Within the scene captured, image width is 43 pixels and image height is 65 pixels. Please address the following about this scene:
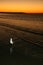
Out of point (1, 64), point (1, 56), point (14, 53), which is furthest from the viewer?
point (14, 53)

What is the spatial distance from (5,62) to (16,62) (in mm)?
469

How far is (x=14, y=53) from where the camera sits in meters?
8.40

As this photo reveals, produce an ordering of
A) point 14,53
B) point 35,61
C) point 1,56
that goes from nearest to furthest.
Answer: point 35,61, point 1,56, point 14,53

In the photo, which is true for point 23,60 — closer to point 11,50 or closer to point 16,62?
point 16,62

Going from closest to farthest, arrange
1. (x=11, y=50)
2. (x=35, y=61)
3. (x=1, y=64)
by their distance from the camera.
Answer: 1. (x=1, y=64)
2. (x=35, y=61)
3. (x=11, y=50)

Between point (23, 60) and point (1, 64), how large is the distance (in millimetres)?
1087

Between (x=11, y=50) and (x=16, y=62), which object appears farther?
(x=11, y=50)

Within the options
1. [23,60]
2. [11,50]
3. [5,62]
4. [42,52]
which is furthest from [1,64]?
[42,52]

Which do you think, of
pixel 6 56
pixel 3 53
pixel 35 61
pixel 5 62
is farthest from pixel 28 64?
pixel 3 53

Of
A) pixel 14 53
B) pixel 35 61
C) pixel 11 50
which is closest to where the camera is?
pixel 35 61

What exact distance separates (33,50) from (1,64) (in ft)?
9.62

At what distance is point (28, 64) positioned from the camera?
6680 mm

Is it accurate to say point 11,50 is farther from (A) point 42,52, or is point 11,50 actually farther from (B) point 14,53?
(A) point 42,52

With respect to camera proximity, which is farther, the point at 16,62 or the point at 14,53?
the point at 14,53
